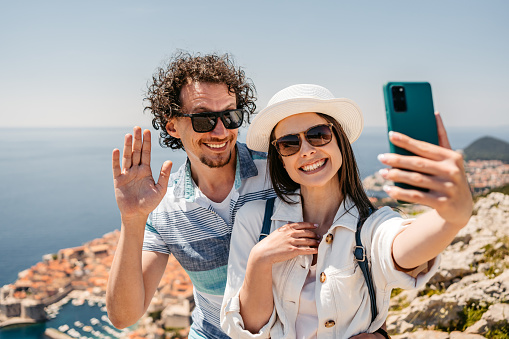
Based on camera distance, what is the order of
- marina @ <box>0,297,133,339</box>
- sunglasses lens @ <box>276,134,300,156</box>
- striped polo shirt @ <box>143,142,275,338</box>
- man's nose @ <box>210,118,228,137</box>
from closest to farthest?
sunglasses lens @ <box>276,134,300,156</box>
striped polo shirt @ <box>143,142,275,338</box>
man's nose @ <box>210,118,228,137</box>
marina @ <box>0,297,133,339</box>

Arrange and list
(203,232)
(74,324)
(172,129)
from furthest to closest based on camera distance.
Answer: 1. (74,324)
2. (172,129)
3. (203,232)

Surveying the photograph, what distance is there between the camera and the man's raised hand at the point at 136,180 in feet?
7.18

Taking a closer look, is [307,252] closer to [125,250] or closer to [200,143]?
[125,250]

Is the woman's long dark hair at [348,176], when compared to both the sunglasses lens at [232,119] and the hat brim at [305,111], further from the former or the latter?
the sunglasses lens at [232,119]

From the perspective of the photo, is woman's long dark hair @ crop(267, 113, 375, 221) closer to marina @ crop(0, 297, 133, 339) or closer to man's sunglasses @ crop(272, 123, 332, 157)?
man's sunglasses @ crop(272, 123, 332, 157)

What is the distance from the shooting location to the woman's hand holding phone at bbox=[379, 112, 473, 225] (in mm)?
1115

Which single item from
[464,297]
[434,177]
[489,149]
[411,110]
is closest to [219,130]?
[411,110]

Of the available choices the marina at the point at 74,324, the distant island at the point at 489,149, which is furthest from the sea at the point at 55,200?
the distant island at the point at 489,149

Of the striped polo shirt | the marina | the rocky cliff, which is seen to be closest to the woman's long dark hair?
the striped polo shirt

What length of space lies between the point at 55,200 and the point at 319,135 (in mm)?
124352

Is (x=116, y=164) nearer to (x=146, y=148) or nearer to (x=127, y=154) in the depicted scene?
(x=127, y=154)

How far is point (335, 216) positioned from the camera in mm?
1874

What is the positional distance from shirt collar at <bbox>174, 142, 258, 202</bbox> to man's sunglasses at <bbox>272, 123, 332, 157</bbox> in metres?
0.76

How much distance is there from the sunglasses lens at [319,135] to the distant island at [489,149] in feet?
102
